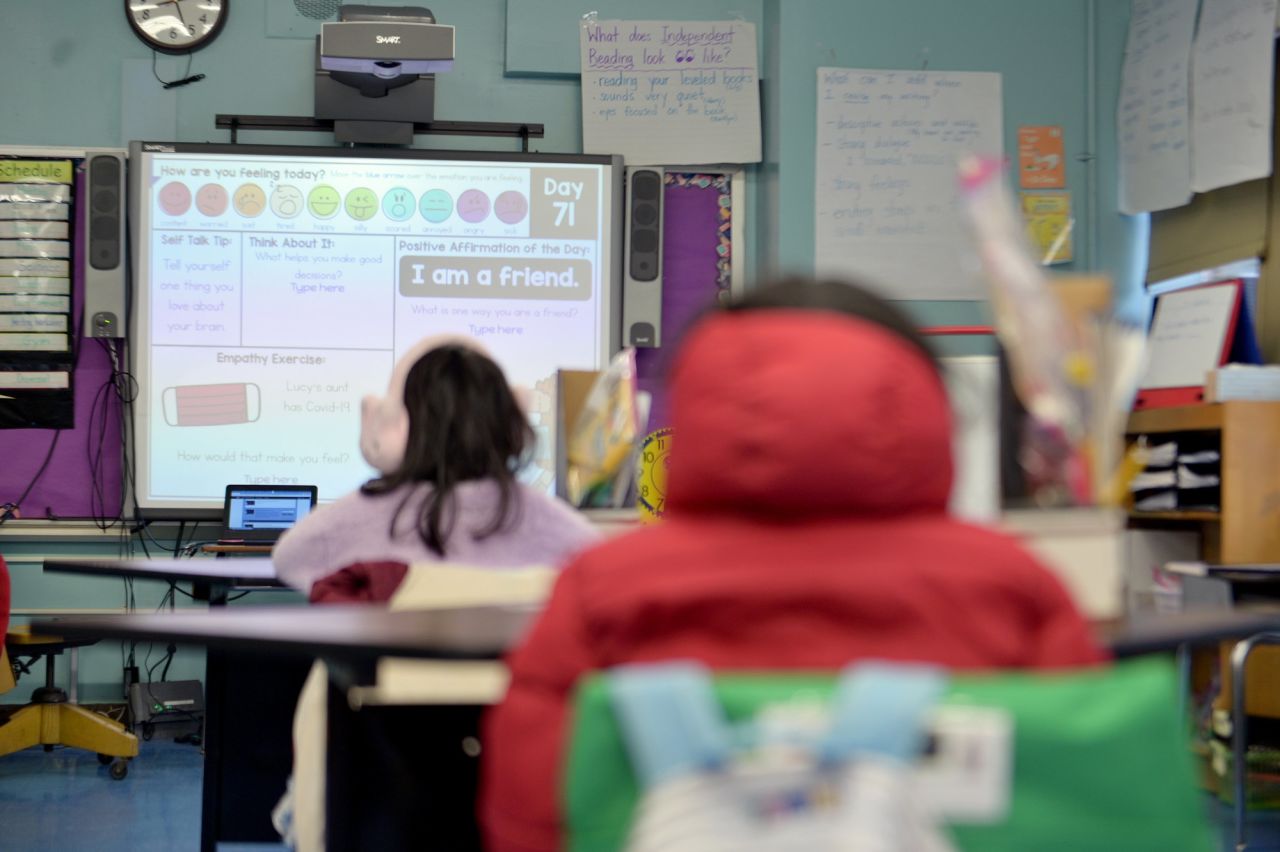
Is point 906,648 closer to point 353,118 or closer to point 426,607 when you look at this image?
point 426,607

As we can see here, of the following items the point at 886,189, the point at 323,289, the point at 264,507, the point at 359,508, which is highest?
the point at 886,189

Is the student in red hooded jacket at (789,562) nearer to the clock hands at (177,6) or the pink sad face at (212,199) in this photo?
the pink sad face at (212,199)

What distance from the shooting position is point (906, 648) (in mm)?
857

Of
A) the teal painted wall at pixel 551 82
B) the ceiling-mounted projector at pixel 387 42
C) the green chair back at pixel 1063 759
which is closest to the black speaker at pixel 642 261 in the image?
the teal painted wall at pixel 551 82

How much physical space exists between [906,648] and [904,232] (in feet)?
13.9

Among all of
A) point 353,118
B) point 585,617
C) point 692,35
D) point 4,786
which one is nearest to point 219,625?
point 585,617

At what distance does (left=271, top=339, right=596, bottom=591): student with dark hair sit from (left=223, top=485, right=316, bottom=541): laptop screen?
2.71 metres

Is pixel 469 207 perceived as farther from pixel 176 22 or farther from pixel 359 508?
pixel 359 508

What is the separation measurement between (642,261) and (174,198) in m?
1.59

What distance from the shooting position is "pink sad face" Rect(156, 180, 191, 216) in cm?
481

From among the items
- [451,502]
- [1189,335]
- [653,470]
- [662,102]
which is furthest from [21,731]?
[1189,335]

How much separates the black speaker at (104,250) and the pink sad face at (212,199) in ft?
0.85

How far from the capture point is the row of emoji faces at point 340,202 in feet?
15.8

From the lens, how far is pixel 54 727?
4070 millimetres
